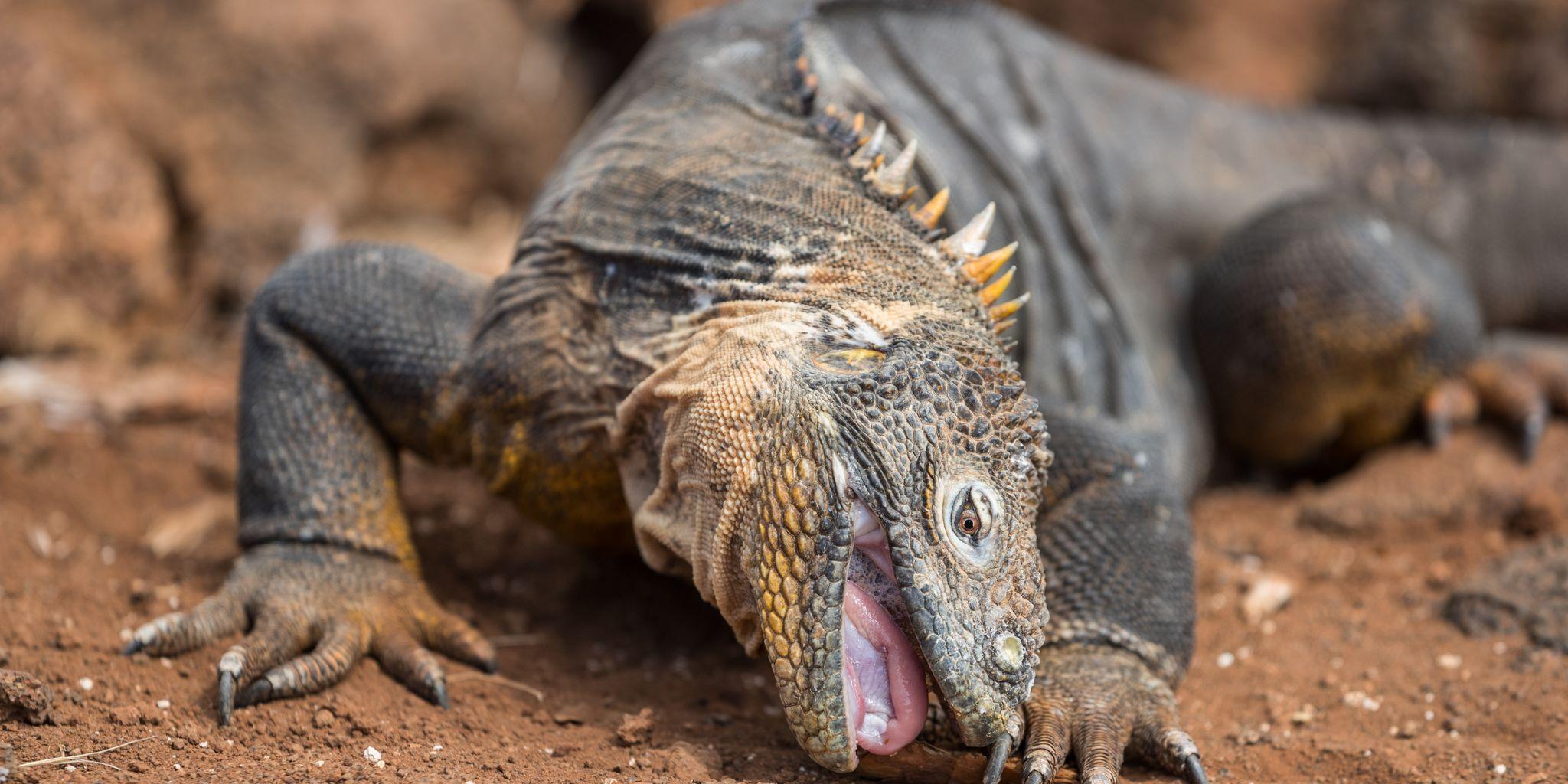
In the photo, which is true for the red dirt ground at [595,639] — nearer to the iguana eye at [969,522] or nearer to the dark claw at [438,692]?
the dark claw at [438,692]

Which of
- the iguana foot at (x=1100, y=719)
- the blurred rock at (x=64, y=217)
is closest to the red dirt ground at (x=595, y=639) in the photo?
the iguana foot at (x=1100, y=719)

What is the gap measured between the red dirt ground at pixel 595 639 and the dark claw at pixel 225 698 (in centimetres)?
4

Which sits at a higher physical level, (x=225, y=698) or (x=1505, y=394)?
(x=225, y=698)

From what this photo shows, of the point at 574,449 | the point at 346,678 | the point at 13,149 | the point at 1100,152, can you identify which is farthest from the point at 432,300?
the point at 13,149

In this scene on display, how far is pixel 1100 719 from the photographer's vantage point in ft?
12.2

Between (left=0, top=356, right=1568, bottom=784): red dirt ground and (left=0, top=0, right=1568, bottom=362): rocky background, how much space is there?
82 centimetres

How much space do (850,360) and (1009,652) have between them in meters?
0.74

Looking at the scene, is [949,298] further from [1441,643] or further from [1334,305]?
[1334,305]

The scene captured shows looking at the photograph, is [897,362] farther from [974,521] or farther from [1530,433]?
[1530,433]

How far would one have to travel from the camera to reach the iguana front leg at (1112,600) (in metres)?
3.71

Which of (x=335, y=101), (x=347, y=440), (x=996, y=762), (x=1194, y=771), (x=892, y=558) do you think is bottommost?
(x=1194, y=771)

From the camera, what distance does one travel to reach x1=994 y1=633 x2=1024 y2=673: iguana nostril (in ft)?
9.84

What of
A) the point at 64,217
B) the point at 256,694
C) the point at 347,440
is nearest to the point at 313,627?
the point at 256,694

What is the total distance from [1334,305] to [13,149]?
243 inches
